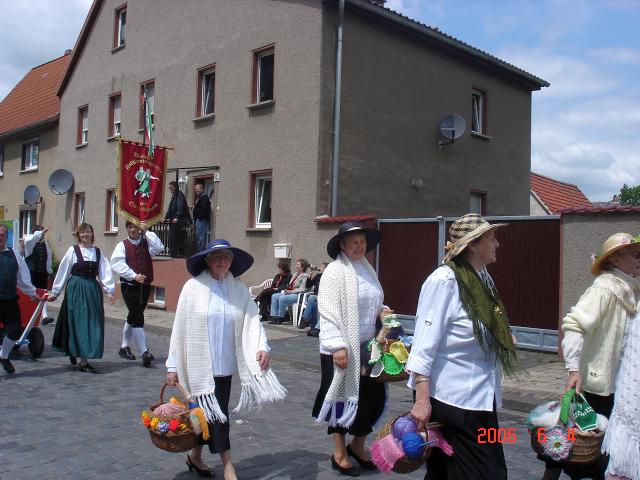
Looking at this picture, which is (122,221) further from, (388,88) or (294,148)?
(388,88)

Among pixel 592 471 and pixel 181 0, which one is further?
pixel 181 0

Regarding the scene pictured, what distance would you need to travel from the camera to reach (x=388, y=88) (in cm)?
1569

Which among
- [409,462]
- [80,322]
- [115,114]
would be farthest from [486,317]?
[115,114]

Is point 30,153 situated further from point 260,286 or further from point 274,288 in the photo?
point 274,288

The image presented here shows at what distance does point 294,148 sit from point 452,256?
37.9 feet

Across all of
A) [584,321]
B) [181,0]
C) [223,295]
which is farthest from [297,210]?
[584,321]

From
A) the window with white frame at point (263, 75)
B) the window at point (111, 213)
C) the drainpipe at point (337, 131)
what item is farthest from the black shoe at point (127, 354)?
the window at point (111, 213)

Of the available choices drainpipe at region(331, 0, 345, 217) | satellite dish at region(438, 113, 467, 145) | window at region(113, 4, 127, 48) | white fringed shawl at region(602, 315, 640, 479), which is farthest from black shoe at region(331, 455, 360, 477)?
window at region(113, 4, 127, 48)

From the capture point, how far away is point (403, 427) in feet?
10.8

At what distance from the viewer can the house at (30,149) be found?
24.5 meters

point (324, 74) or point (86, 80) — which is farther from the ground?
point (86, 80)

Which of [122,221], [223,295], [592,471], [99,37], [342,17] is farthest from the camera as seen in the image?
[99,37]

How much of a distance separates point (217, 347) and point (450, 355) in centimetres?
189

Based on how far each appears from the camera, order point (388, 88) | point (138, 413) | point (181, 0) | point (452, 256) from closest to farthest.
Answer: point (452, 256) < point (138, 413) < point (388, 88) < point (181, 0)
